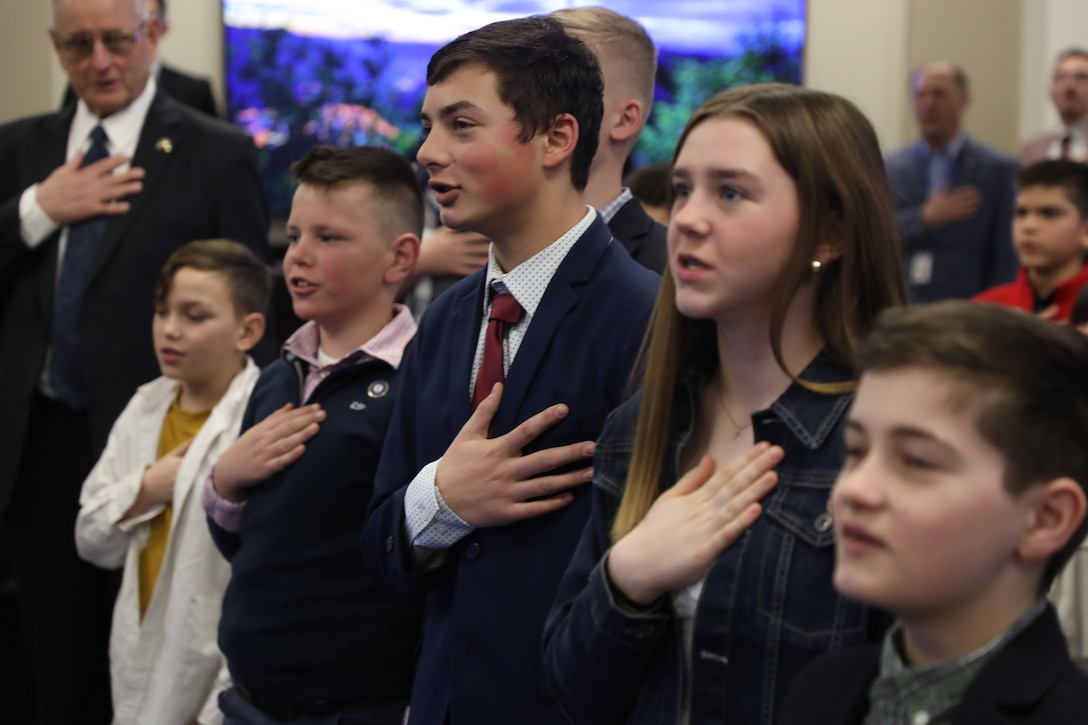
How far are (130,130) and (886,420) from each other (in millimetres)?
2827

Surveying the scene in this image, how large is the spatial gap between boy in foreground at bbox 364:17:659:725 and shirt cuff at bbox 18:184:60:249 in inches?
70.0

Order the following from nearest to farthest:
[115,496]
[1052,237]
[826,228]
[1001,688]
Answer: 1. [1001,688]
2. [826,228]
3. [115,496]
4. [1052,237]

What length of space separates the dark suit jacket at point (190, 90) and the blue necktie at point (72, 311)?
54.8 inches

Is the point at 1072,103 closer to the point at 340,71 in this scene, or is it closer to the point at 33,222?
the point at 340,71

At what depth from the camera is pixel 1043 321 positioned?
1.22 metres

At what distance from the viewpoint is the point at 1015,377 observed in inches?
46.1

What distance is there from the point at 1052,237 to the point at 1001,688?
3421 millimetres

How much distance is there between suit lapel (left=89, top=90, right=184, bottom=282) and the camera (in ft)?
11.1

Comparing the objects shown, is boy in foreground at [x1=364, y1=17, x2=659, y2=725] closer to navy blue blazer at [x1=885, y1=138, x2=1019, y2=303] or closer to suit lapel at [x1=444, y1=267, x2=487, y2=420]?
suit lapel at [x1=444, y1=267, x2=487, y2=420]

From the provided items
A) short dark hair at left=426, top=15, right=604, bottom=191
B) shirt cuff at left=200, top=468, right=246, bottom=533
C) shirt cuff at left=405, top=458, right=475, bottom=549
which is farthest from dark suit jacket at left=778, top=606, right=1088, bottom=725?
shirt cuff at left=200, top=468, right=246, bottom=533

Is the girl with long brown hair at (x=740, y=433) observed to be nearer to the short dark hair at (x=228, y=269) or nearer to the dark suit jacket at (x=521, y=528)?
the dark suit jacket at (x=521, y=528)

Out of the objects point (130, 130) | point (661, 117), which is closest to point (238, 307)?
point (130, 130)

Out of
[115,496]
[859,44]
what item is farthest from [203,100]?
[859,44]

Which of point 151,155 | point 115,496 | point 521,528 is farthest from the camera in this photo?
point 151,155
